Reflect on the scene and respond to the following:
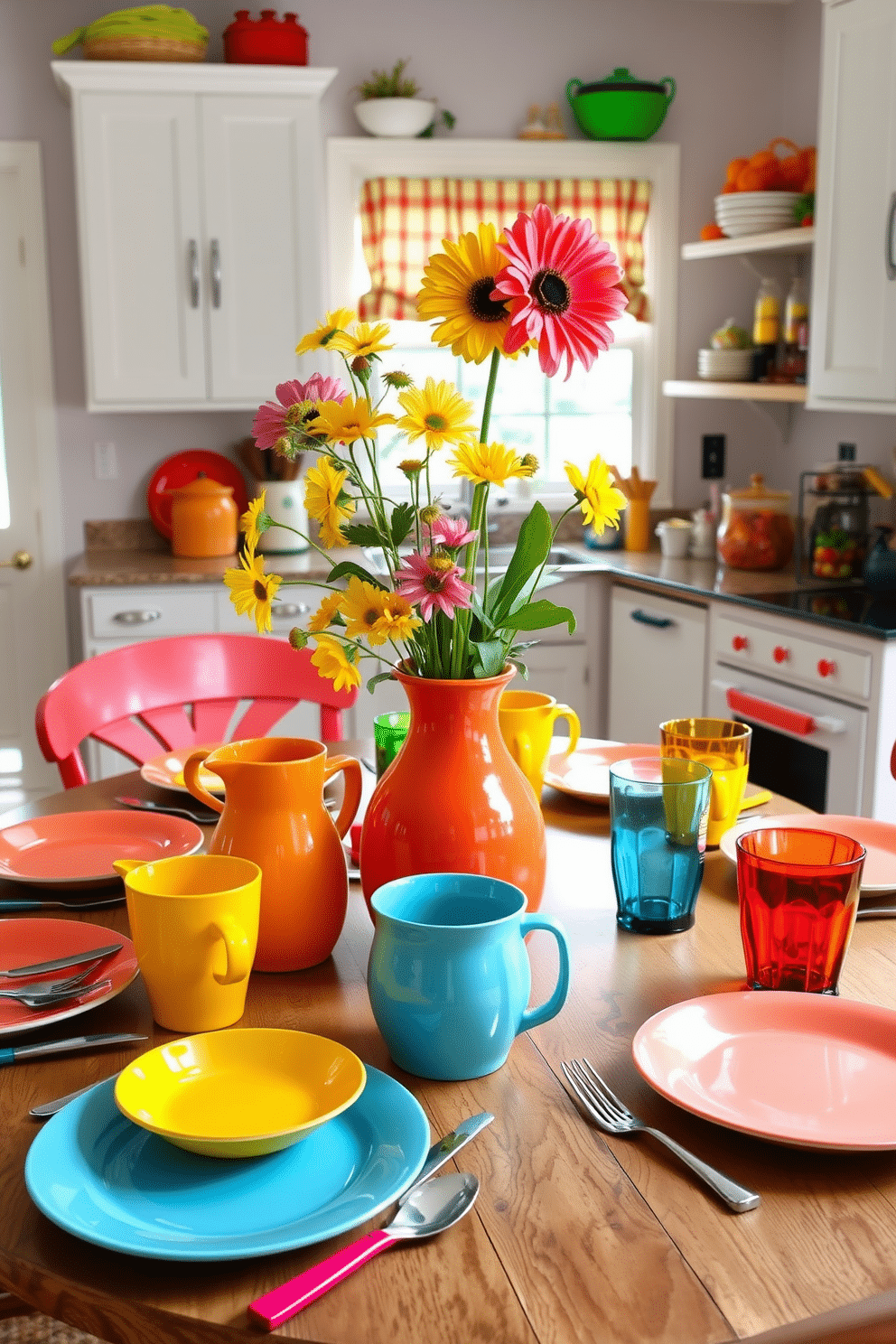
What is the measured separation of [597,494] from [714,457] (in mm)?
3265

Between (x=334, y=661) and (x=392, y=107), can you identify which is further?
(x=392, y=107)

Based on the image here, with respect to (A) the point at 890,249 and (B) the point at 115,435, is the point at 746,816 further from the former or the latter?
(B) the point at 115,435

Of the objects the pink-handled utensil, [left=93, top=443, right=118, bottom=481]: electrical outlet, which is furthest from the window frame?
the pink-handled utensil

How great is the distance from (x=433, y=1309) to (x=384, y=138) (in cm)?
362

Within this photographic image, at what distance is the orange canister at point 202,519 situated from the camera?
11.8 ft

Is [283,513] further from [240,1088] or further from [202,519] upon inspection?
[240,1088]

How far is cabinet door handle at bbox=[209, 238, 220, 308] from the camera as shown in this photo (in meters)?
3.46

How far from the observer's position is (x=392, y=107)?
367 cm

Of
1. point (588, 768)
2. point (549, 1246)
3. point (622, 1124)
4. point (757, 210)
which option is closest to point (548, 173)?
point (757, 210)

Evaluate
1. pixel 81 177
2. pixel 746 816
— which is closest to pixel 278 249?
pixel 81 177

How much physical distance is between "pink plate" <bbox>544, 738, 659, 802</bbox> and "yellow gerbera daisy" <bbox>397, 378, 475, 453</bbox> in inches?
26.3

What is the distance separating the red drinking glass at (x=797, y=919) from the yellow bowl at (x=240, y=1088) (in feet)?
1.25

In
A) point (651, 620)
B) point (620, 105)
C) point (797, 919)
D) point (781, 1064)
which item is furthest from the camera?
point (620, 105)

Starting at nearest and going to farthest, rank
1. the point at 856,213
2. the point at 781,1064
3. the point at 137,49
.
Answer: the point at 781,1064 → the point at 856,213 → the point at 137,49
